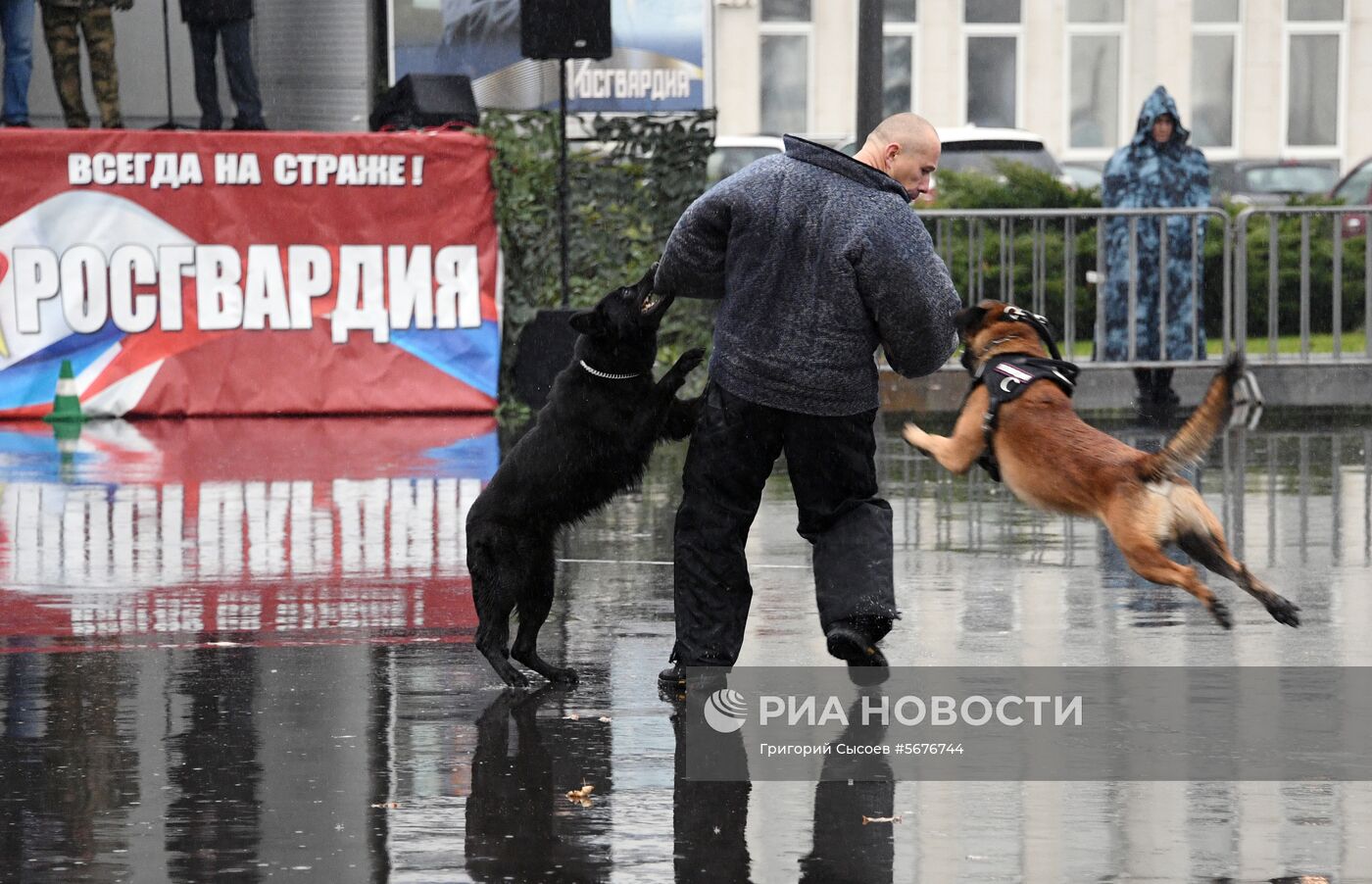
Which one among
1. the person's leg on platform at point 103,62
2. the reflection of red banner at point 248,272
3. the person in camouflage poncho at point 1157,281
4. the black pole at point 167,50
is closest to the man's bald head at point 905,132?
the reflection of red banner at point 248,272

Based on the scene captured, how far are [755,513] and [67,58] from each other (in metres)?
10.1

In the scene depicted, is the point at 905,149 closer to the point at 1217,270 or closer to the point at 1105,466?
the point at 1105,466

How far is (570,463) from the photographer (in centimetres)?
623

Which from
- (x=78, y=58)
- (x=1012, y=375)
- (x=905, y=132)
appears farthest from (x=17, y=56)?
(x=905, y=132)

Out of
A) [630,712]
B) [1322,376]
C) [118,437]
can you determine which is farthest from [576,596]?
[1322,376]

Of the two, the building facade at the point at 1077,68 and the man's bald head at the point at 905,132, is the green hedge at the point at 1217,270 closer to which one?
the man's bald head at the point at 905,132

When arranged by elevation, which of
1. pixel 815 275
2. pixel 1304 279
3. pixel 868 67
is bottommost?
pixel 1304 279

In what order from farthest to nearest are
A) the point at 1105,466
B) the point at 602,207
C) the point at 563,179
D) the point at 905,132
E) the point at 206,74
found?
the point at 206,74 → the point at 602,207 → the point at 563,179 → the point at 1105,466 → the point at 905,132

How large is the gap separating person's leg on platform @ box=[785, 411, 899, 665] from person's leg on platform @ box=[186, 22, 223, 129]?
979cm

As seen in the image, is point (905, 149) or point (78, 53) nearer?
point (905, 149)

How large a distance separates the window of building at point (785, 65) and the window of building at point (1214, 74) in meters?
6.17

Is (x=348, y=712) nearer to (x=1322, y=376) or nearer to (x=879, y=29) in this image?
(x=879, y=29)

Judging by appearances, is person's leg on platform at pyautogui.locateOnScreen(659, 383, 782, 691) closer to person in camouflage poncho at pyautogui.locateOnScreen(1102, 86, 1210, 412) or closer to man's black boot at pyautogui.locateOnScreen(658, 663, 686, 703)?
man's black boot at pyautogui.locateOnScreen(658, 663, 686, 703)

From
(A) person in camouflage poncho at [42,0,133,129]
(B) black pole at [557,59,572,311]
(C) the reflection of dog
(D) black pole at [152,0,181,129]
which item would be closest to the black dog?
(C) the reflection of dog
